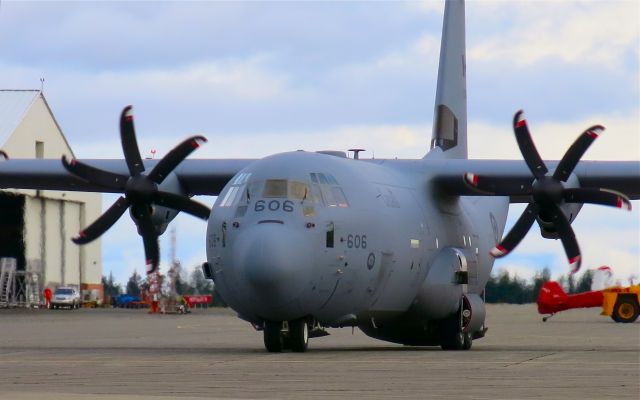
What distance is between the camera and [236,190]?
21.2 meters

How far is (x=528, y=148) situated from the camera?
23.3 m

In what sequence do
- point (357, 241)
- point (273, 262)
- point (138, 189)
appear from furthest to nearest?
point (138, 189) < point (357, 241) < point (273, 262)

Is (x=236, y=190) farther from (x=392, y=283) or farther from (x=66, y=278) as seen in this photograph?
(x=66, y=278)

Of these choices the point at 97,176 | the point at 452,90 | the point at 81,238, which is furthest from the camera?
the point at 452,90

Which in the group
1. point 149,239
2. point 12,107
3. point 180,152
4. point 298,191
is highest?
point 12,107

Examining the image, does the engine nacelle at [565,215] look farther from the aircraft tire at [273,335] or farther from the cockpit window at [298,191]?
the aircraft tire at [273,335]

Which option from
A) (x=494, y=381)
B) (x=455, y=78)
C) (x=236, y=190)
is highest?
(x=455, y=78)

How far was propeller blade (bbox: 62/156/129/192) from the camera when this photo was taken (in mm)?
23969

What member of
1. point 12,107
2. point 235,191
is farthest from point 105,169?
point 12,107

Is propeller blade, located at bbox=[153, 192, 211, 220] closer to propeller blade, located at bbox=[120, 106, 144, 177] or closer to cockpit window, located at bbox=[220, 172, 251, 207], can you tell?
propeller blade, located at bbox=[120, 106, 144, 177]

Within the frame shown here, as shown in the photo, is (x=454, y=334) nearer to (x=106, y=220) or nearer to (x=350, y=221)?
(x=350, y=221)

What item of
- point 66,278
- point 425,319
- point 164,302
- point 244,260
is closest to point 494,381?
point 244,260

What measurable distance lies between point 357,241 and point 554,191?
423 centimetres

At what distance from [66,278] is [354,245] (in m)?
52.1
